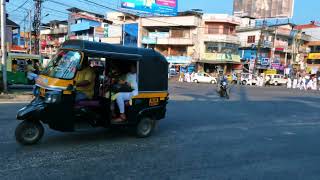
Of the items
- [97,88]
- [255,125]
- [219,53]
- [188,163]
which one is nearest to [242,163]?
[188,163]

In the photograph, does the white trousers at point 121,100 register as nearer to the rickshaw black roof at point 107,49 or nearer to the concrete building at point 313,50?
the rickshaw black roof at point 107,49

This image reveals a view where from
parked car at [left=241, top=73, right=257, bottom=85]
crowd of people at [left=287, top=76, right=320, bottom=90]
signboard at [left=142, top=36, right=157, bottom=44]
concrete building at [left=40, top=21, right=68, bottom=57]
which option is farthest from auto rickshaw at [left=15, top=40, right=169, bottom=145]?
concrete building at [left=40, top=21, right=68, bottom=57]

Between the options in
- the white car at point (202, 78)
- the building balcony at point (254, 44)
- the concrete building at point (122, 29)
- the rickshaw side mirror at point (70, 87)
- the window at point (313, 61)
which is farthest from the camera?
the window at point (313, 61)

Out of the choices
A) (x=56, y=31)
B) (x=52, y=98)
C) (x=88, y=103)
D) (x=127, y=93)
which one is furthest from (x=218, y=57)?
(x=52, y=98)

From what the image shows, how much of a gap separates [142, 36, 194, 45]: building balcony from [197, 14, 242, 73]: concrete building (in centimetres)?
194

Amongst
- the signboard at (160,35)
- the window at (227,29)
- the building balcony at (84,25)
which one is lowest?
the signboard at (160,35)

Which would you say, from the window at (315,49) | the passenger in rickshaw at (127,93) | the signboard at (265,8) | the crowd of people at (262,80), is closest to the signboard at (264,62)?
the crowd of people at (262,80)

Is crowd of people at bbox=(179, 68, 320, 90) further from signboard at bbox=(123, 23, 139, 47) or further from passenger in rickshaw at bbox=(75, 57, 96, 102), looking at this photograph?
passenger in rickshaw at bbox=(75, 57, 96, 102)

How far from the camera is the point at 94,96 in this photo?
8023mm

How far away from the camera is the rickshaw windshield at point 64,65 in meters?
7.36

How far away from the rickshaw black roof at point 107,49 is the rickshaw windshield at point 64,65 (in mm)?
155

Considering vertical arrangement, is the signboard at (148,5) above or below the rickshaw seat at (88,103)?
above

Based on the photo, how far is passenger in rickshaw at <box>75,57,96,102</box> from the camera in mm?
7531

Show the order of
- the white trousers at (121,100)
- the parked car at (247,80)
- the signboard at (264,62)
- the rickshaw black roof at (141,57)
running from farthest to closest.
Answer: the signboard at (264,62)
the parked car at (247,80)
the white trousers at (121,100)
the rickshaw black roof at (141,57)
